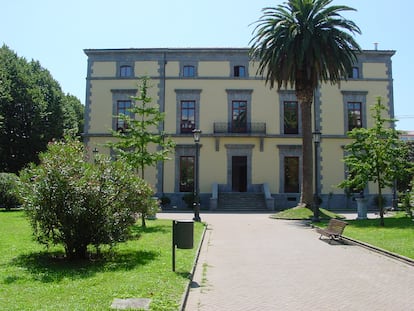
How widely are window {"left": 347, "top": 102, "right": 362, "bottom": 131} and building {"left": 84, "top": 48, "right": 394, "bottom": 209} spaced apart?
0.08 m

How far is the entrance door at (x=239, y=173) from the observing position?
3322 centimetres

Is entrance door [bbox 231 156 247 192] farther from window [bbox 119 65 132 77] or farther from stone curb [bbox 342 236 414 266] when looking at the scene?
stone curb [bbox 342 236 414 266]

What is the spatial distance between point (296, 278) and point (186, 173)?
82.3ft

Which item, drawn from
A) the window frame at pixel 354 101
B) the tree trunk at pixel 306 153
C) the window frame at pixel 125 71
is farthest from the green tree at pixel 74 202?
the window frame at pixel 354 101

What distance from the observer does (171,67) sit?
1331 inches

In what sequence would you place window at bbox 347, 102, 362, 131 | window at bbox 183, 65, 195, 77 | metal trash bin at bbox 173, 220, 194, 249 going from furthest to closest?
window at bbox 183, 65, 195, 77
window at bbox 347, 102, 362, 131
metal trash bin at bbox 173, 220, 194, 249

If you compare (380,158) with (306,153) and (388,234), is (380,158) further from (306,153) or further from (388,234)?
(306,153)

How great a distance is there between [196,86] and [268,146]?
7633 mm

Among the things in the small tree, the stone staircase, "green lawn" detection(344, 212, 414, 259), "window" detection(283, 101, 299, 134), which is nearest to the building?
"window" detection(283, 101, 299, 134)

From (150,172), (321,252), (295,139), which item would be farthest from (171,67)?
(321,252)

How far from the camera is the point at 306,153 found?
2391 centimetres

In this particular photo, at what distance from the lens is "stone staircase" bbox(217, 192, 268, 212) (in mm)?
30434

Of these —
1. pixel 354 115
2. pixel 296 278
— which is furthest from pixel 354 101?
pixel 296 278

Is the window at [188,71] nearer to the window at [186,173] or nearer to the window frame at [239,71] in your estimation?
the window frame at [239,71]
